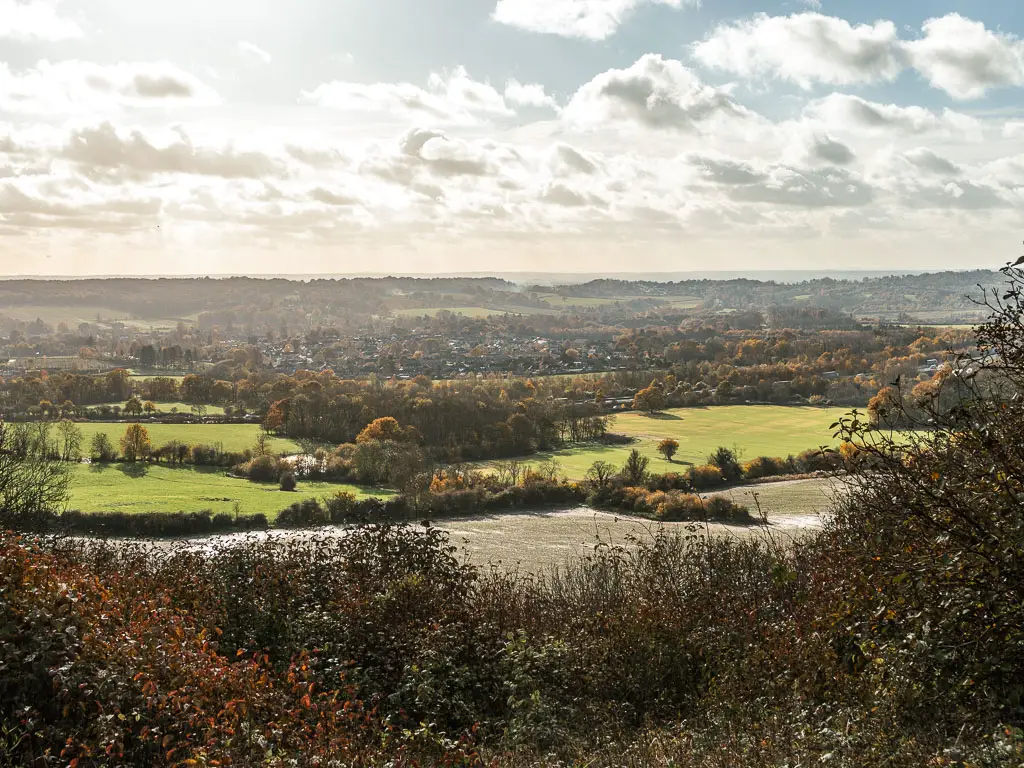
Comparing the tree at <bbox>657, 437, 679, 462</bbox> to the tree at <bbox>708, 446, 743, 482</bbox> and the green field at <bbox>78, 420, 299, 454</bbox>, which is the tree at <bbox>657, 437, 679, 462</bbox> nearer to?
the tree at <bbox>708, 446, 743, 482</bbox>

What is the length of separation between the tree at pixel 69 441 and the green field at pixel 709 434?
2799cm

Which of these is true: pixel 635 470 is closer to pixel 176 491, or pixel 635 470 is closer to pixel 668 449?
A: pixel 668 449

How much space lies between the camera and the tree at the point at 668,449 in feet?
165

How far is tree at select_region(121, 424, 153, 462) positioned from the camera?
48.4 meters

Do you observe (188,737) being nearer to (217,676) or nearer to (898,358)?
(217,676)

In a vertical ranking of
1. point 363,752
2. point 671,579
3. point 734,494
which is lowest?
point 734,494

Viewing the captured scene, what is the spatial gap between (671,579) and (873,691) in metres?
4.77

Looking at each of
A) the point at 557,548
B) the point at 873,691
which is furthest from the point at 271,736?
the point at 557,548

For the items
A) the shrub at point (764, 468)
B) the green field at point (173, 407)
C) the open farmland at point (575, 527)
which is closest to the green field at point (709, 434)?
the shrub at point (764, 468)

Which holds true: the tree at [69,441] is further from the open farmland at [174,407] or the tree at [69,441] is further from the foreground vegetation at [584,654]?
the foreground vegetation at [584,654]

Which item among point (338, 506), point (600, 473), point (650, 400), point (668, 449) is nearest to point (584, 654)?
point (338, 506)

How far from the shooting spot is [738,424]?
204 feet

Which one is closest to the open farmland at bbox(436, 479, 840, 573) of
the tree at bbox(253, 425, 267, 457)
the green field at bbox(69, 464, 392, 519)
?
the green field at bbox(69, 464, 392, 519)

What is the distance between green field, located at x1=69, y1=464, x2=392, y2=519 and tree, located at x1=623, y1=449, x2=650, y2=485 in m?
13.3
